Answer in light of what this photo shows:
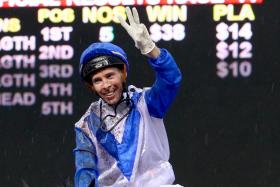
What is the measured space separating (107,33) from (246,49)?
38.5 inches

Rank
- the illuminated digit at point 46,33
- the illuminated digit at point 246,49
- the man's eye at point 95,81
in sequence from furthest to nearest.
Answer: the illuminated digit at point 46,33 < the illuminated digit at point 246,49 < the man's eye at point 95,81

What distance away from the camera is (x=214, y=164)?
626 centimetres

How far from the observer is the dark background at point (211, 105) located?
620cm

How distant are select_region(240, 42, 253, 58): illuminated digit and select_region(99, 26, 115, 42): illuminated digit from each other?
903 millimetres

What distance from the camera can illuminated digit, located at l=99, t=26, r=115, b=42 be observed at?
626 centimetres

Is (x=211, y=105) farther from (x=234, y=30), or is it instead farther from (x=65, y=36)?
(x=65, y=36)

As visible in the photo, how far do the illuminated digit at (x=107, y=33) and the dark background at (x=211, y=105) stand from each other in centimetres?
4

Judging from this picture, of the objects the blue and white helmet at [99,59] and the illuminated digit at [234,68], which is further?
the illuminated digit at [234,68]

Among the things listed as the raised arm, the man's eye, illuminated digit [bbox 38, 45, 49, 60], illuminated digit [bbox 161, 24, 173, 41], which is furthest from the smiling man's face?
illuminated digit [bbox 38, 45, 49, 60]

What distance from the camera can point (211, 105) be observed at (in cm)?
624

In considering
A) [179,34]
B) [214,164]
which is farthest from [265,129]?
[179,34]

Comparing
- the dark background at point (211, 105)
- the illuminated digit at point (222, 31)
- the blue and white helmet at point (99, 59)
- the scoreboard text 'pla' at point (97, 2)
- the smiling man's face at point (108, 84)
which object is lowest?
the dark background at point (211, 105)

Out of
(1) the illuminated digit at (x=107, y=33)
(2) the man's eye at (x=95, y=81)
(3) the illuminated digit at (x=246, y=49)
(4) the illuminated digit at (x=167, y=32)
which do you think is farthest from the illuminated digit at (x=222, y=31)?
(2) the man's eye at (x=95, y=81)

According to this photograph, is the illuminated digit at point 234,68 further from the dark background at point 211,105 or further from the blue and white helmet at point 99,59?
the blue and white helmet at point 99,59
